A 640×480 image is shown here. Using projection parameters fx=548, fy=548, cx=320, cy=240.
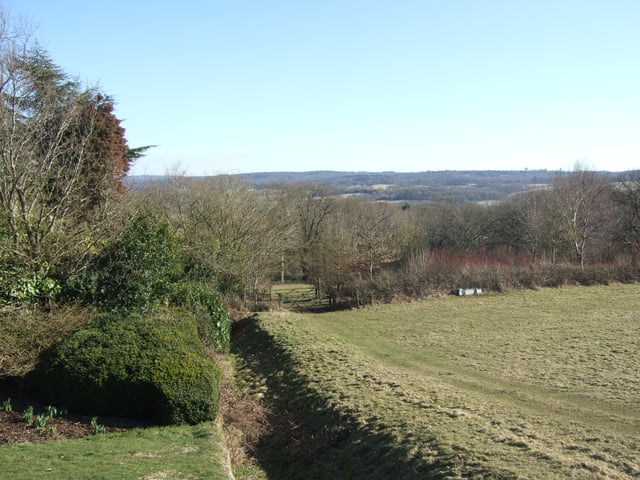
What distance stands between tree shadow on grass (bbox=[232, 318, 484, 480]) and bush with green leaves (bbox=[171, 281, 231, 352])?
320 cm

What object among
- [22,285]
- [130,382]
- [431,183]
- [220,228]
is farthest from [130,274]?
[431,183]

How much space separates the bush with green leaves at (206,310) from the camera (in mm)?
17422

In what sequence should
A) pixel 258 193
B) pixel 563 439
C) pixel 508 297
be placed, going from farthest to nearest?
pixel 258 193, pixel 508 297, pixel 563 439

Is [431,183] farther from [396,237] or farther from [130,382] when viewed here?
[130,382]

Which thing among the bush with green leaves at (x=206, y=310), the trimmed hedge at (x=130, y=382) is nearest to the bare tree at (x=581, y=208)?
the bush with green leaves at (x=206, y=310)

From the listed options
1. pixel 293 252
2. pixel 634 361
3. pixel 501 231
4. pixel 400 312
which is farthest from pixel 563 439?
pixel 501 231

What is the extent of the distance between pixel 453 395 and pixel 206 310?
30.1 ft

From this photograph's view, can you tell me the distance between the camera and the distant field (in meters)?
8.70

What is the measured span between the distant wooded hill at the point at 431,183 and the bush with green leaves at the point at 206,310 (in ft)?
246

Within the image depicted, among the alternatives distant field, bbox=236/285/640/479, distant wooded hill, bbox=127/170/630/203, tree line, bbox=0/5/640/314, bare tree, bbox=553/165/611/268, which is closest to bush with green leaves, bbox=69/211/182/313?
tree line, bbox=0/5/640/314

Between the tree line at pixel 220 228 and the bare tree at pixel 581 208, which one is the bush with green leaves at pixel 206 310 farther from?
the bare tree at pixel 581 208

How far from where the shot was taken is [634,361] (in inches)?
599

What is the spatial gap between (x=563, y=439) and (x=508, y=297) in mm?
21309

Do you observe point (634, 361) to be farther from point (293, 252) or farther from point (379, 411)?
point (293, 252)
